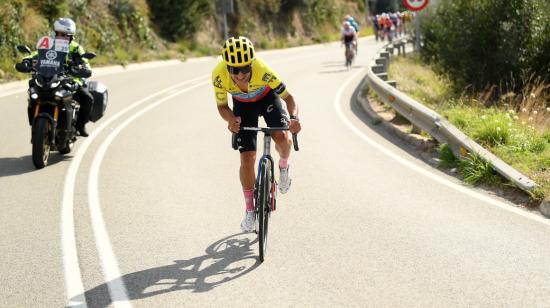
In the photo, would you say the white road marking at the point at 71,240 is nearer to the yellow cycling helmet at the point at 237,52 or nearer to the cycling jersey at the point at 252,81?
the cycling jersey at the point at 252,81

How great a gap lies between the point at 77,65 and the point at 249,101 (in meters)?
4.53

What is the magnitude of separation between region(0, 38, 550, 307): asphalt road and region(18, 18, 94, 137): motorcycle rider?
0.65 m

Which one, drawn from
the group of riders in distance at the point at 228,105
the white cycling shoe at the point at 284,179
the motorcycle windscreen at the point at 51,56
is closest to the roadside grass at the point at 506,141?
the group of riders in distance at the point at 228,105

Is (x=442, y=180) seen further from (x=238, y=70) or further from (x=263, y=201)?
(x=238, y=70)

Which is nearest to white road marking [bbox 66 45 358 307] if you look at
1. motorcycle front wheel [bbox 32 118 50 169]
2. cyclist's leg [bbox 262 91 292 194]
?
motorcycle front wheel [bbox 32 118 50 169]

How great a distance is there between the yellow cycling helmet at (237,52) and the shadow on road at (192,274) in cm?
164

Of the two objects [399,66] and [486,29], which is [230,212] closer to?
[486,29]

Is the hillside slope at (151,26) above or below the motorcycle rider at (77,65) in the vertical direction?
below

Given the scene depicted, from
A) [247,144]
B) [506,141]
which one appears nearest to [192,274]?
[247,144]

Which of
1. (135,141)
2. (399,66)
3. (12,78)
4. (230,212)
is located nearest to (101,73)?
(12,78)

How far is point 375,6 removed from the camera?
287 feet

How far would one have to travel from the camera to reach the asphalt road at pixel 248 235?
548 cm

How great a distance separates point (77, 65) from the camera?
34.4ft

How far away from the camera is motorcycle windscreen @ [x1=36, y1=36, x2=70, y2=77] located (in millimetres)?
10125
